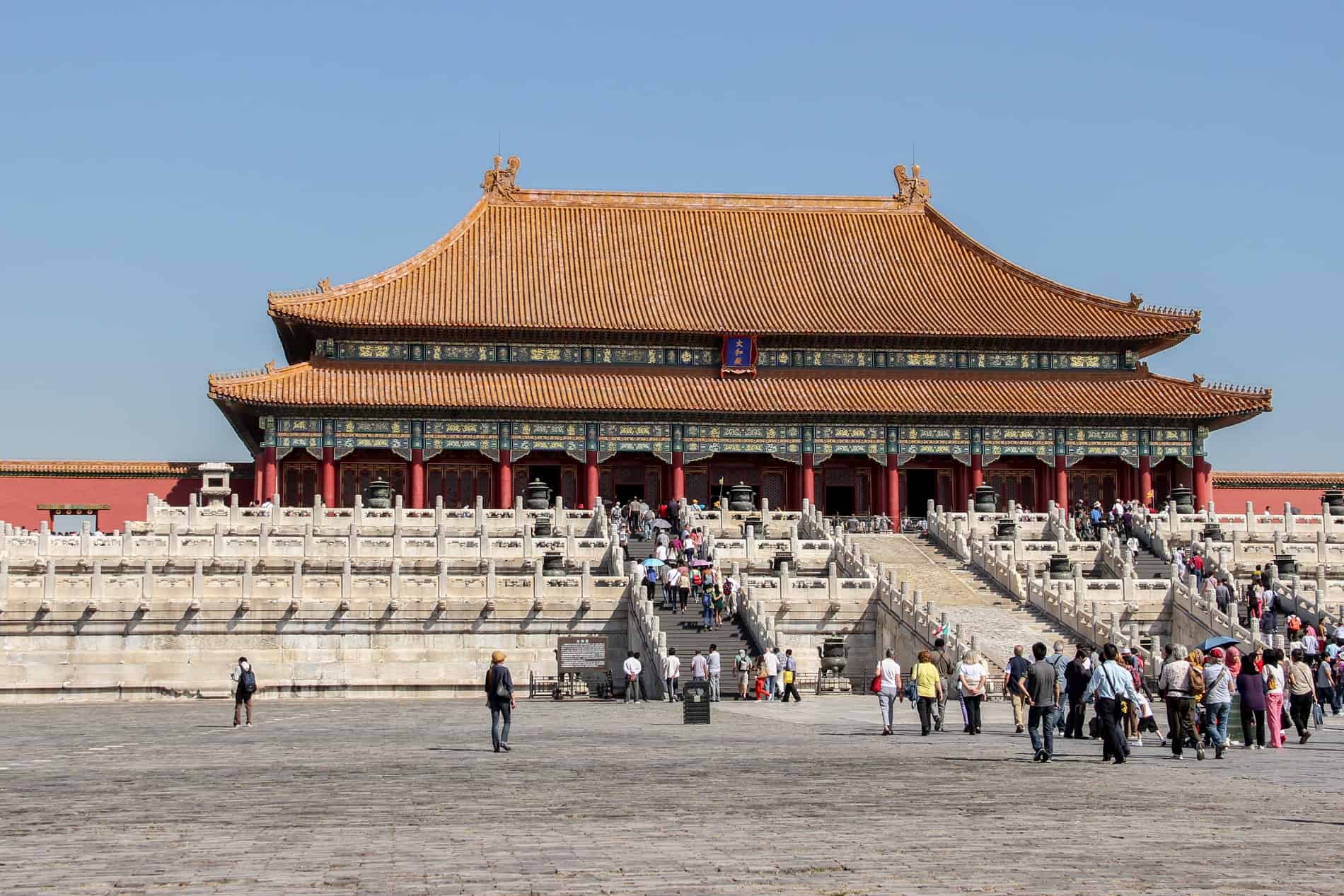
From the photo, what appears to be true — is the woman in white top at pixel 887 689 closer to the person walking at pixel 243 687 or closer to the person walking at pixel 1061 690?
the person walking at pixel 1061 690

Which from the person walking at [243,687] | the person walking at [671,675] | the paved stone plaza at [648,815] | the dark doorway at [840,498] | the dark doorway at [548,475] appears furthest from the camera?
the dark doorway at [840,498]

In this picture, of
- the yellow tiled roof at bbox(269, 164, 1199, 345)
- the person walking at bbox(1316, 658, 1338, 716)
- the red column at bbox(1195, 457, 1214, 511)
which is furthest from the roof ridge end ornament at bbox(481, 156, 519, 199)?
the person walking at bbox(1316, 658, 1338, 716)

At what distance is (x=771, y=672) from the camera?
31.5 metres

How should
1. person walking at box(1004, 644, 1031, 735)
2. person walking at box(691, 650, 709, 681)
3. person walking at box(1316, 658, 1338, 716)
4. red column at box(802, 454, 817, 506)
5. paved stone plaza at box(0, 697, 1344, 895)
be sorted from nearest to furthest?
1. paved stone plaza at box(0, 697, 1344, 895)
2. person walking at box(1004, 644, 1031, 735)
3. person walking at box(1316, 658, 1338, 716)
4. person walking at box(691, 650, 709, 681)
5. red column at box(802, 454, 817, 506)

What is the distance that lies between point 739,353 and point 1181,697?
40827mm

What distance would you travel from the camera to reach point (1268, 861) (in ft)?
40.0

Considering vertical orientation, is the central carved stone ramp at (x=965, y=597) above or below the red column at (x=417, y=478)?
below

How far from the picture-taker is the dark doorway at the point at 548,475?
194 feet

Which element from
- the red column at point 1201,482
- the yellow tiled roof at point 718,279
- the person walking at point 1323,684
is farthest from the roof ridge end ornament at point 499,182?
the person walking at point 1323,684

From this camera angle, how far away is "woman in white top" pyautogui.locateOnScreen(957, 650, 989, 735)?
75.9 feet

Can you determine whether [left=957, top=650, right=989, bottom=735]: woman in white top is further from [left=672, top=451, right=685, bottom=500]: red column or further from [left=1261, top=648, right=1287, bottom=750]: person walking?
[left=672, top=451, right=685, bottom=500]: red column

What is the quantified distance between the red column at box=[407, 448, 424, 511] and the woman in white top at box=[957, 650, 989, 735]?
113ft

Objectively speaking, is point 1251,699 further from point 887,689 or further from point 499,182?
point 499,182

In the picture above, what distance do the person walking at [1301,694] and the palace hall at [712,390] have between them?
35.2 metres
